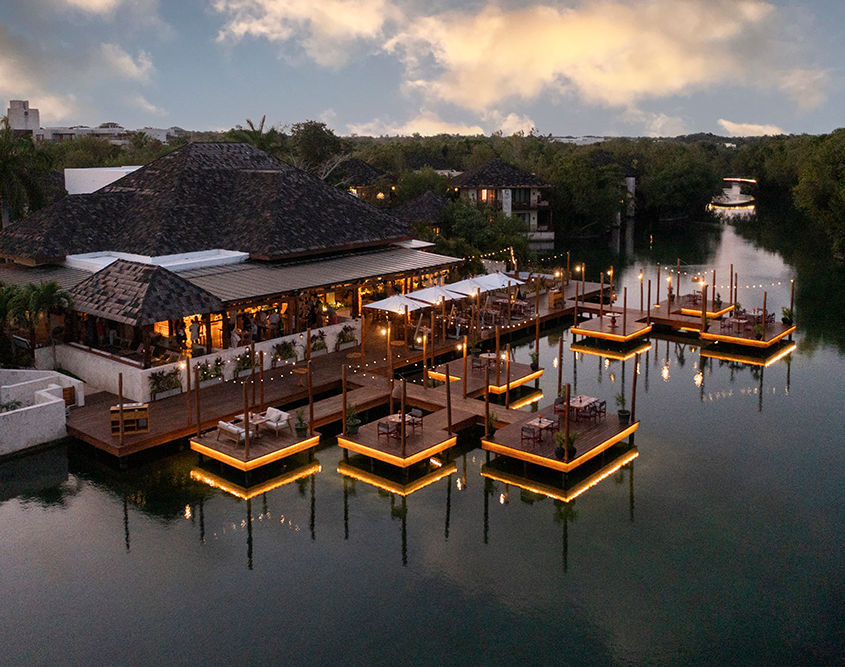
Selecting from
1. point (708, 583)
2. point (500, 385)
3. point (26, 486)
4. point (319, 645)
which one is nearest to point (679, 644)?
point (708, 583)

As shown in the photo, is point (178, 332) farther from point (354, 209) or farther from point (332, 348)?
point (354, 209)

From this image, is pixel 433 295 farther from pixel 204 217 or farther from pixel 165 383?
pixel 165 383

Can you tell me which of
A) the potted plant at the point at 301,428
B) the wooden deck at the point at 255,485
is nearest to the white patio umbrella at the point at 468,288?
the potted plant at the point at 301,428

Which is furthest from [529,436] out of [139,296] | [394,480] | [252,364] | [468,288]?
[468,288]

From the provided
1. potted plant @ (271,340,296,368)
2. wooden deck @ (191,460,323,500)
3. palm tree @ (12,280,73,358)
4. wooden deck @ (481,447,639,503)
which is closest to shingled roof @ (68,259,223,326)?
palm tree @ (12,280,73,358)

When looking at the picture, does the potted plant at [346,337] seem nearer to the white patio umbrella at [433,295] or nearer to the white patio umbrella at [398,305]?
the white patio umbrella at [398,305]

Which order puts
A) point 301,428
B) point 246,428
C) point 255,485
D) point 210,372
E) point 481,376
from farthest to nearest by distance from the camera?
point 481,376 → point 210,372 → point 301,428 → point 246,428 → point 255,485

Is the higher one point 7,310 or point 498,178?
point 498,178
